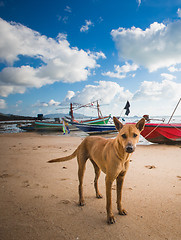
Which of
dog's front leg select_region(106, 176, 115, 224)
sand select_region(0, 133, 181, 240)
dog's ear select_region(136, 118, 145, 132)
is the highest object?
dog's ear select_region(136, 118, 145, 132)

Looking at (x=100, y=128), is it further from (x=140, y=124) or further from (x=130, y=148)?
(x=130, y=148)

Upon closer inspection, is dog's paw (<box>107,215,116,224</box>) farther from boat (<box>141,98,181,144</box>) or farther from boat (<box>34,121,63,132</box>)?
boat (<box>34,121,63,132</box>)

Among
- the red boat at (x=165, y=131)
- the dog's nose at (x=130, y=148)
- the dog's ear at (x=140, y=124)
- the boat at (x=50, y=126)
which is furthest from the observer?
the boat at (x=50, y=126)

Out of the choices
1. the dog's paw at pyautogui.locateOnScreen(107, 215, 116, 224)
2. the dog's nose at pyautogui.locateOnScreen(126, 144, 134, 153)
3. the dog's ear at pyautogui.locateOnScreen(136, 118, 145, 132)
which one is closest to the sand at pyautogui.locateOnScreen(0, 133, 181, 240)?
the dog's paw at pyautogui.locateOnScreen(107, 215, 116, 224)

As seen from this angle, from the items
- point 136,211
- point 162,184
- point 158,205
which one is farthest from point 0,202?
point 162,184

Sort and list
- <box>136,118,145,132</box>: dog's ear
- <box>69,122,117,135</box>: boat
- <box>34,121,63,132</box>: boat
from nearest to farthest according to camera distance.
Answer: <box>136,118,145,132</box>: dog's ear
<box>69,122,117,135</box>: boat
<box>34,121,63,132</box>: boat

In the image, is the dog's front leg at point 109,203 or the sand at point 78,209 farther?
the dog's front leg at point 109,203

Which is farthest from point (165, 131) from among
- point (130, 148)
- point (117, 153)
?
point (130, 148)

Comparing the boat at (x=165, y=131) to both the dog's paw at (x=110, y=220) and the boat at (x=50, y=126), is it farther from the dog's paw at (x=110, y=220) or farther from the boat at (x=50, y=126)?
the boat at (x=50, y=126)

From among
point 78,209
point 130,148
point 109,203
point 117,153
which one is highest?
point 130,148

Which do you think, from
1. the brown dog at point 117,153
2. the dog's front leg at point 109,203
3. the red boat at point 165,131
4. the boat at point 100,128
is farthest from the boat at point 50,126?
the dog's front leg at point 109,203

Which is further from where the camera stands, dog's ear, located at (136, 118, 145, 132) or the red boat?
the red boat

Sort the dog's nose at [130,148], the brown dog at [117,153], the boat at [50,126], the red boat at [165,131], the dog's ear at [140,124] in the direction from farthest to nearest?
the boat at [50,126] < the red boat at [165,131] < the dog's ear at [140,124] < the brown dog at [117,153] < the dog's nose at [130,148]

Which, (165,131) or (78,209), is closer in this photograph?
(78,209)
